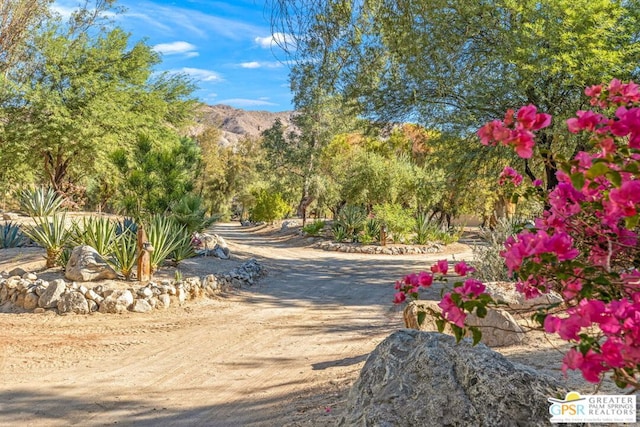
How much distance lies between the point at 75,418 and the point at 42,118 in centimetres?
1737

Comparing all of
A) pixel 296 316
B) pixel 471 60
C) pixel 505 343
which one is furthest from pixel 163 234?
pixel 471 60

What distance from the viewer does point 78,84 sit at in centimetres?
1956

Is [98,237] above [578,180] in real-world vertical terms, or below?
below

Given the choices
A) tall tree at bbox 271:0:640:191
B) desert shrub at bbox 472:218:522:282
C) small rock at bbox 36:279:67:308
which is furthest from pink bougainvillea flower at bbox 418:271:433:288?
small rock at bbox 36:279:67:308

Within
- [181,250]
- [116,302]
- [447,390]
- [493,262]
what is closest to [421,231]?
[493,262]

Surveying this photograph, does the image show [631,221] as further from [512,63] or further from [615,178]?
[512,63]

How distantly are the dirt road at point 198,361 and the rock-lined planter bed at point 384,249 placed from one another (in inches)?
366

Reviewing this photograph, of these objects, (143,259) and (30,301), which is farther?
(143,259)

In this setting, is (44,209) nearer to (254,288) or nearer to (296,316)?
(254,288)

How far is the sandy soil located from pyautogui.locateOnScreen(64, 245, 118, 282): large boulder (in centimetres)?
71

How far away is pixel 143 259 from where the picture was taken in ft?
31.1

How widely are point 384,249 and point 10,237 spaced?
13103 mm

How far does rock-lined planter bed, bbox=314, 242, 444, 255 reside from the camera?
64.5ft

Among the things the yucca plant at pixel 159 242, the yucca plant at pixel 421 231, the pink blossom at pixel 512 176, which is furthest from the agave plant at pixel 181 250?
the yucca plant at pixel 421 231
